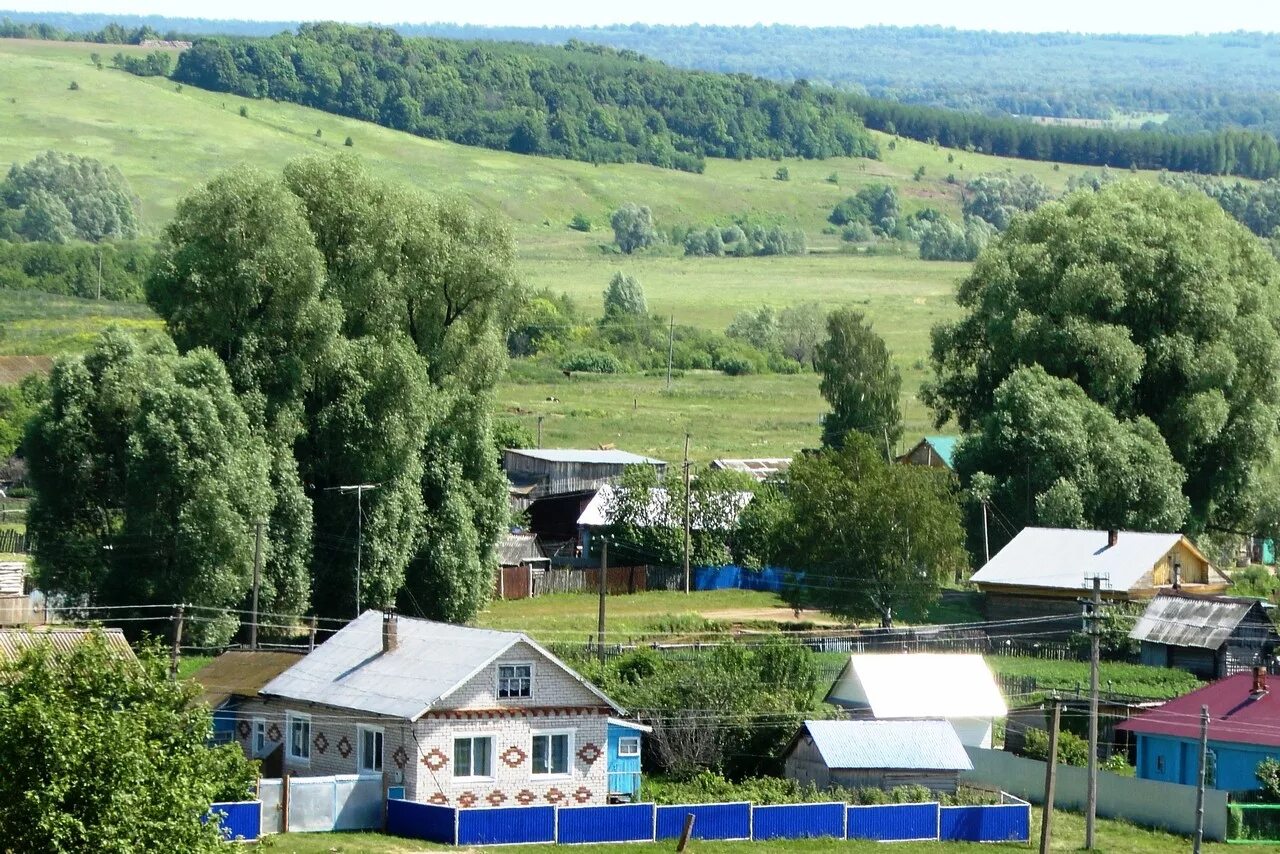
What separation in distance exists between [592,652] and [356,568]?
776cm

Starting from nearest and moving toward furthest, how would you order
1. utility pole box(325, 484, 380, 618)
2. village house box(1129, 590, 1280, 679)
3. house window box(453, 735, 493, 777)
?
house window box(453, 735, 493, 777)
utility pole box(325, 484, 380, 618)
village house box(1129, 590, 1280, 679)

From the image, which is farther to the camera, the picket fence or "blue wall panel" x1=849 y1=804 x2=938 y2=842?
"blue wall panel" x1=849 y1=804 x2=938 y2=842

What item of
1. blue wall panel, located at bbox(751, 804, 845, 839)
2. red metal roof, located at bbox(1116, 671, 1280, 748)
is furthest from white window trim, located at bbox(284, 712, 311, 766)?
red metal roof, located at bbox(1116, 671, 1280, 748)

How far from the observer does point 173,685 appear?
112 feet

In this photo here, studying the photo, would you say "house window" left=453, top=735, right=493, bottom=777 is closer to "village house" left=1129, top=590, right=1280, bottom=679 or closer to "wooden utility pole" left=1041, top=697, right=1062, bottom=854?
"wooden utility pole" left=1041, top=697, right=1062, bottom=854

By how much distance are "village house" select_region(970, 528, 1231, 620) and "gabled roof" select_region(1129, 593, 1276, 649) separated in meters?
2.26

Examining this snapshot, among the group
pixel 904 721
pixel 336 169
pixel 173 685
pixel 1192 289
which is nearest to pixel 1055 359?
pixel 1192 289

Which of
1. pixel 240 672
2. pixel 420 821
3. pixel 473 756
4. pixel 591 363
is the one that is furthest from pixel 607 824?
pixel 591 363

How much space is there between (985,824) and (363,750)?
13.1 m

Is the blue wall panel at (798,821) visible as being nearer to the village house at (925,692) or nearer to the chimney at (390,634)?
the village house at (925,692)

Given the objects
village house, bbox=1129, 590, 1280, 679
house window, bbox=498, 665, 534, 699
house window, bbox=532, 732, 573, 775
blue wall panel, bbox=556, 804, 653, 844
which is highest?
house window, bbox=498, 665, 534, 699

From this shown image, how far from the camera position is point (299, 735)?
47.8 m

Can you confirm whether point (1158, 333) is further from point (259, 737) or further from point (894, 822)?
point (259, 737)

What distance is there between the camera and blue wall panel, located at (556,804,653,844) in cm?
4309
